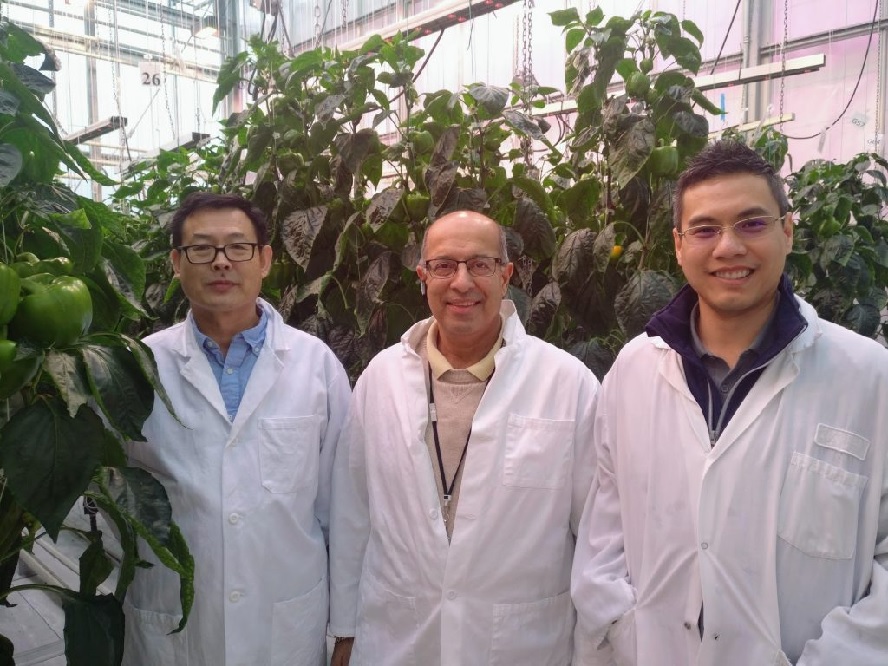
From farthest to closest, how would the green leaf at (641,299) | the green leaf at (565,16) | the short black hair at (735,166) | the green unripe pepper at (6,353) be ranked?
1. the green leaf at (565,16)
2. the green leaf at (641,299)
3. the short black hair at (735,166)
4. the green unripe pepper at (6,353)

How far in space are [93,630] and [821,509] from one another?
1167mm

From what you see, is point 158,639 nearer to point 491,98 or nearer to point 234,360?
point 234,360

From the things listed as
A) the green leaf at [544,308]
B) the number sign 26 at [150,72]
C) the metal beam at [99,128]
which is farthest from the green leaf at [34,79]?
the metal beam at [99,128]

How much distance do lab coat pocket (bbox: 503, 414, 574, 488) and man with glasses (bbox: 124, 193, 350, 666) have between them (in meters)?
0.43

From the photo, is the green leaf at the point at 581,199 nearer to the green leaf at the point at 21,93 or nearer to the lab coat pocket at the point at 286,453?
the lab coat pocket at the point at 286,453

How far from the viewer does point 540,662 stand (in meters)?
1.32

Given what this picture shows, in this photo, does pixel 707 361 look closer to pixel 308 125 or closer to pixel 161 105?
pixel 308 125

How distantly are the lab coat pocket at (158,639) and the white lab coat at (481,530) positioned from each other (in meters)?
0.31

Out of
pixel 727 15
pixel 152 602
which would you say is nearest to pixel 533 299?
pixel 152 602

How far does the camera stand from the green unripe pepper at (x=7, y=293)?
Result: 2.60 ft

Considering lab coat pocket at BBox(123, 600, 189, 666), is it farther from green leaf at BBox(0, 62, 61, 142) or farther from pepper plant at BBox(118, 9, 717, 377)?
green leaf at BBox(0, 62, 61, 142)

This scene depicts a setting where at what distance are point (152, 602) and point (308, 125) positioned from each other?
1356 mm

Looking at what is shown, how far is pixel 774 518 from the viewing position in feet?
3.42

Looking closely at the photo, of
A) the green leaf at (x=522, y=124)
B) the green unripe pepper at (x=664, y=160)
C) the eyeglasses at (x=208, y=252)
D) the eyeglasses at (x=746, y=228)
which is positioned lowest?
the eyeglasses at (x=208, y=252)
